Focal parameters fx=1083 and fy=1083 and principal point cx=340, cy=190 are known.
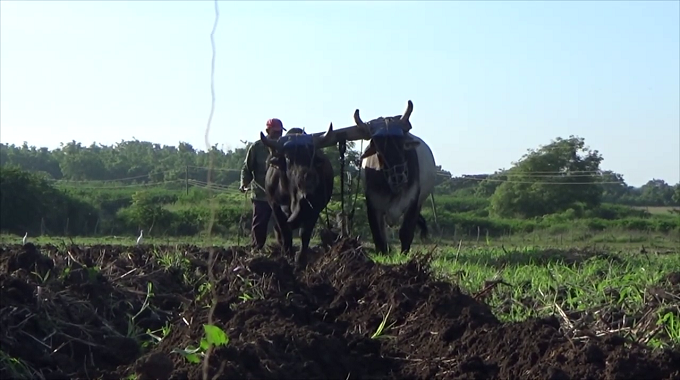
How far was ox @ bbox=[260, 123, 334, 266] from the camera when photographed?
11297 mm

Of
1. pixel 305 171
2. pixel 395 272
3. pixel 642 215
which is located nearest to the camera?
pixel 395 272

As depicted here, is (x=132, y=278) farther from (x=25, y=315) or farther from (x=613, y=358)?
(x=613, y=358)

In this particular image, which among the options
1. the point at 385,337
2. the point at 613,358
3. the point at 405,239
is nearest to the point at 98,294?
the point at 385,337

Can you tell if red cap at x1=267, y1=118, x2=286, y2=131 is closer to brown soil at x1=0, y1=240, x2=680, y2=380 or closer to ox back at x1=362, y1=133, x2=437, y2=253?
ox back at x1=362, y1=133, x2=437, y2=253

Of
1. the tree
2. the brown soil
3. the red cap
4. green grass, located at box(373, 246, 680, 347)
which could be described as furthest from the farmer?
the tree

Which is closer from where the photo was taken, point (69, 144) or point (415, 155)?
point (415, 155)

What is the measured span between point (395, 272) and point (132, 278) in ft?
6.08

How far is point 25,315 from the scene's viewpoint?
5.77m

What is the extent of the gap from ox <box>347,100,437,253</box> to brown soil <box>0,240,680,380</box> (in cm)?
389

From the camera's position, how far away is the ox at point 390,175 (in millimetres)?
11750

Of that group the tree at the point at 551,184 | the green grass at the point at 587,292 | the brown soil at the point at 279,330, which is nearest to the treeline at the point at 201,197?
the tree at the point at 551,184

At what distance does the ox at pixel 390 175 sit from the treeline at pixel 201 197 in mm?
869

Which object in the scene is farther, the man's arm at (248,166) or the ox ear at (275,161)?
the man's arm at (248,166)

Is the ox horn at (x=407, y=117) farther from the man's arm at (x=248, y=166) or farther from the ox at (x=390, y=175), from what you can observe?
the man's arm at (x=248, y=166)
